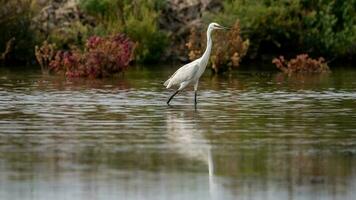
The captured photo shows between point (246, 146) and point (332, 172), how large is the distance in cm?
259

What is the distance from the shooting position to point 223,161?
14.7 meters

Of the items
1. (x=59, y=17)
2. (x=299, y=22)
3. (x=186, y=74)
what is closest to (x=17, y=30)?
(x=59, y=17)

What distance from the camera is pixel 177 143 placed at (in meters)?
16.5

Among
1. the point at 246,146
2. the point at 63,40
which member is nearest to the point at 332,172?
the point at 246,146

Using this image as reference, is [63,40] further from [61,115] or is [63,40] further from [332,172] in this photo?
[332,172]

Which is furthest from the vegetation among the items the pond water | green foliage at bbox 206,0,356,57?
the pond water

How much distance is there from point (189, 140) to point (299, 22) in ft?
82.6

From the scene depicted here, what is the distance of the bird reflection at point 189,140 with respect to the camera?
14717 millimetres

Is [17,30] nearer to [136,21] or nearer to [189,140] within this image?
[136,21]

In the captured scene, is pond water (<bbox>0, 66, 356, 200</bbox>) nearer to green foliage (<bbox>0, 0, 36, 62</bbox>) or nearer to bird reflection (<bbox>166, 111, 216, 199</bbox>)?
bird reflection (<bbox>166, 111, 216, 199</bbox>)

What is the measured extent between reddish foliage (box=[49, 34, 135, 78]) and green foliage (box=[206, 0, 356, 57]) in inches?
313

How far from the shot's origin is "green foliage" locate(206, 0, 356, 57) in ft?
134

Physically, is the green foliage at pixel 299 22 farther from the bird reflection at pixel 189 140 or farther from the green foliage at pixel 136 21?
the bird reflection at pixel 189 140

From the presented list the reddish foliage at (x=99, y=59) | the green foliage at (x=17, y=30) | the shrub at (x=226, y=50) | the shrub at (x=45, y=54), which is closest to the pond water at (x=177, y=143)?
the reddish foliage at (x=99, y=59)
